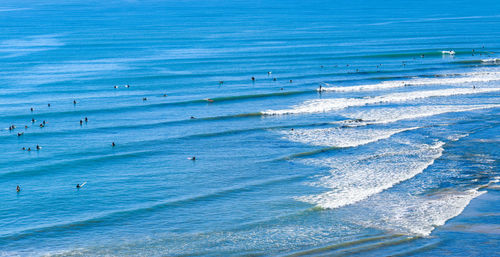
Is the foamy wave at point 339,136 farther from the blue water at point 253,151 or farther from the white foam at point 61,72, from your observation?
the white foam at point 61,72

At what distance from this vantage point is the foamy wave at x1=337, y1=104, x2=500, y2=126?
159 feet

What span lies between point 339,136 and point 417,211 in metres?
15.1

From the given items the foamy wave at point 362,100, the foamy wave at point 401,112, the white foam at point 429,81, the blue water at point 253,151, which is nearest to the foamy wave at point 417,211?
the blue water at point 253,151

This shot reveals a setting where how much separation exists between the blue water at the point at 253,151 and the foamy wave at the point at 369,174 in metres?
0.16

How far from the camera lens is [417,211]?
96.3ft

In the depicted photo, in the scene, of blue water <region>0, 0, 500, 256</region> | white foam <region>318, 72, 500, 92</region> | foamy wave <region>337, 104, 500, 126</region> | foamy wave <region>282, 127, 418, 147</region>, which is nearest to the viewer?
blue water <region>0, 0, 500, 256</region>

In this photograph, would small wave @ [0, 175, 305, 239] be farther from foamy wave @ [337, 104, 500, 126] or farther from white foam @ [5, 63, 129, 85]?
white foam @ [5, 63, 129, 85]

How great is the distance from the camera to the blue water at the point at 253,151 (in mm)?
27250

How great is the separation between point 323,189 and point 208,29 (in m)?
91.2

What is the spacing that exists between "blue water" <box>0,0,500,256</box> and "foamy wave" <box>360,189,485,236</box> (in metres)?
0.12

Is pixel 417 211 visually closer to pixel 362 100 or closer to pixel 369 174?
pixel 369 174

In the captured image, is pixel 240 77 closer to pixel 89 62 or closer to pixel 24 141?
pixel 89 62

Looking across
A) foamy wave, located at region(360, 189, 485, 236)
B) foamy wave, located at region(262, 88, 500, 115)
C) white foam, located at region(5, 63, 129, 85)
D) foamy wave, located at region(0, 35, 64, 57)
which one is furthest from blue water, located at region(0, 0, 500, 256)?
foamy wave, located at region(0, 35, 64, 57)

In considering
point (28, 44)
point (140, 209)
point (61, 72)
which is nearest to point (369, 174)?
point (140, 209)
